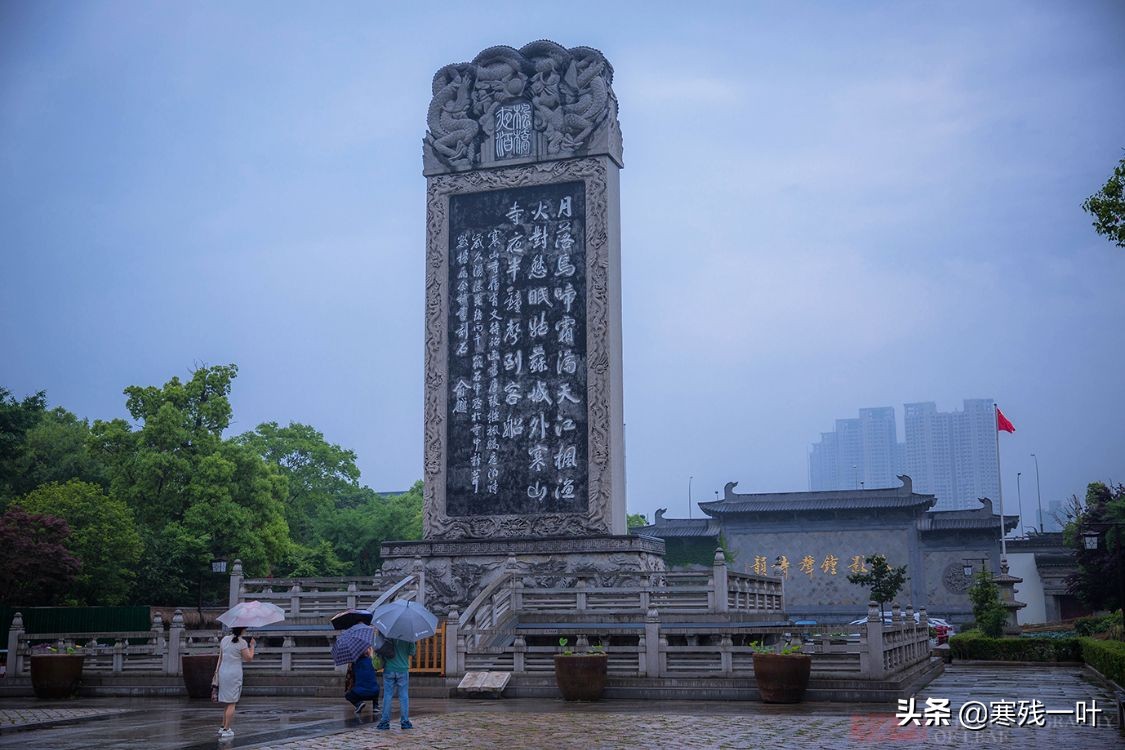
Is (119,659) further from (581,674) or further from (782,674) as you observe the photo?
(782,674)

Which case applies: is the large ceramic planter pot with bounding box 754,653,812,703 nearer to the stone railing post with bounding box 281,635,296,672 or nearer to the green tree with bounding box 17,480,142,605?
the stone railing post with bounding box 281,635,296,672

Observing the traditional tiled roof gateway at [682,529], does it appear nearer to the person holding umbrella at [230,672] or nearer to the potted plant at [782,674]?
the potted plant at [782,674]

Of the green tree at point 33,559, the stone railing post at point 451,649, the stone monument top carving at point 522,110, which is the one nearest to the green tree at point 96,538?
the green tree at point 33,559

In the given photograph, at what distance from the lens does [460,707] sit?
15000 millimetres

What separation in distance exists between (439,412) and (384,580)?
11.5 ft

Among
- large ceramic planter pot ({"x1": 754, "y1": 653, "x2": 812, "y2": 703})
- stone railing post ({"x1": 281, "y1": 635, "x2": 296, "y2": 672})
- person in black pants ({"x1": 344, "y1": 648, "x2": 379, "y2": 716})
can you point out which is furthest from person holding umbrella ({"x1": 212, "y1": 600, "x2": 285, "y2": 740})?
large ceramic planter pot ({"x1": 754, "y1": 653, "x2": 812, "y2": 703})

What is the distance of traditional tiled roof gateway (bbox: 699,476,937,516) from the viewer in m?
45.1

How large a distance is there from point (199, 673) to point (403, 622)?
19.8 feet

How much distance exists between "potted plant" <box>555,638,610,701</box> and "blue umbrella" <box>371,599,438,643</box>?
3.14m

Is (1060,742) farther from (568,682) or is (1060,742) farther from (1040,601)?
(1040,601)

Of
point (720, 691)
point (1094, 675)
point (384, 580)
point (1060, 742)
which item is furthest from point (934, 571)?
point (1060, 742)

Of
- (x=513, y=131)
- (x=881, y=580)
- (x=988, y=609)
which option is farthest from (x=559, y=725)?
(x=881, y=580)

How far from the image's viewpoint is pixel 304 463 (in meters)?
49.3

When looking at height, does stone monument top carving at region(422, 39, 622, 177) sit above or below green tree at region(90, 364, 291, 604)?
above
